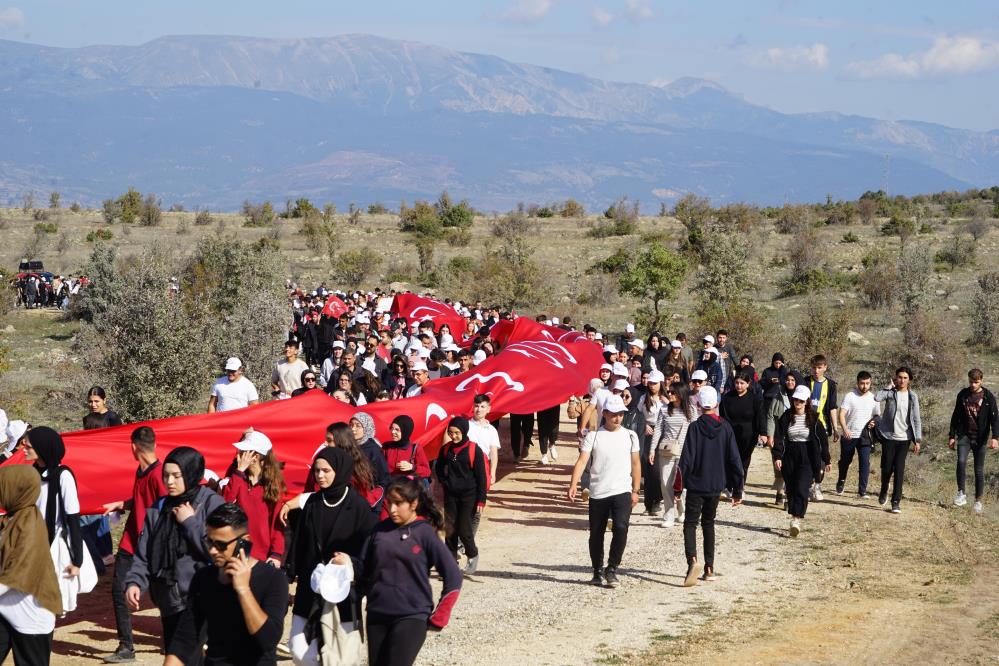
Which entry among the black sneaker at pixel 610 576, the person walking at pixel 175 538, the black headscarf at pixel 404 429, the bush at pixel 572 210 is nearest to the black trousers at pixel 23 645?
the person walking at pixel 175 538

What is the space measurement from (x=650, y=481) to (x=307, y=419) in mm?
4236

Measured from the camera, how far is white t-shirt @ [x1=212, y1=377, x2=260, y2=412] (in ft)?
42.9

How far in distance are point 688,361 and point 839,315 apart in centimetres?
1231

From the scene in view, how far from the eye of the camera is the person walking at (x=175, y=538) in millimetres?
6930

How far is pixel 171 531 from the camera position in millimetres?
7082

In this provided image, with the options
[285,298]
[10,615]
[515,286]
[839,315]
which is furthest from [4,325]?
[10,615]

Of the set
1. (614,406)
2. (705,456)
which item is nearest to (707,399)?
(705,456)

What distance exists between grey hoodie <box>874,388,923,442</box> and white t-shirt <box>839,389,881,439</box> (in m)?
0.16

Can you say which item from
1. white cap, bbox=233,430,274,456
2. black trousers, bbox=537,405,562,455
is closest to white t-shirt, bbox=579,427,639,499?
white cap, bbox=233,430,274,456

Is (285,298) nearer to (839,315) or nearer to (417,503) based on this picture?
(839,315)

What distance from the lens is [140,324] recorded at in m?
18.0

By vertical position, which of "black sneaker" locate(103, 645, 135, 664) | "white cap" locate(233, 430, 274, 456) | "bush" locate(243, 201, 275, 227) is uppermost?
"bush" locate(243, 201, 275, 227)

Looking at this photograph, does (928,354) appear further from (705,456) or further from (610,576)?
(610,576)

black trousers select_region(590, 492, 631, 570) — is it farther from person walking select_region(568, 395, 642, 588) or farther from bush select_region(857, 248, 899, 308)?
bush select_region(857, 248, 899, 308)
